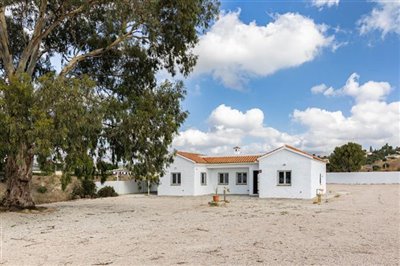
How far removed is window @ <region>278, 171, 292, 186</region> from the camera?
2938cm

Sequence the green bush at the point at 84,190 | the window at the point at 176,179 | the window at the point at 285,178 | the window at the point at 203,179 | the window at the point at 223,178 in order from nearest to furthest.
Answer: the window at the point at 285,178
the green bush at the point at 84,190
the window at the point at 176,179
the window at the point at 203,179
the window at the point at 223,178

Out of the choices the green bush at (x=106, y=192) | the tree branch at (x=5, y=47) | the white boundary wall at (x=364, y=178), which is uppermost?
the tree branch at (x=5, y=47)

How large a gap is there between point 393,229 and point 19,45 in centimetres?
1918

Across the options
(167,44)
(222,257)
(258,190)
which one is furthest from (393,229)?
(258,190)

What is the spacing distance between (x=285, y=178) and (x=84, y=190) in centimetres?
1526

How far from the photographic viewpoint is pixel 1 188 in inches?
1141

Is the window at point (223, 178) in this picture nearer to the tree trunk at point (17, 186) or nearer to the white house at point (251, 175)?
the white house at point (251, 175)

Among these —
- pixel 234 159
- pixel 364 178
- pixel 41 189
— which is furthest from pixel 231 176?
pixel 364 178

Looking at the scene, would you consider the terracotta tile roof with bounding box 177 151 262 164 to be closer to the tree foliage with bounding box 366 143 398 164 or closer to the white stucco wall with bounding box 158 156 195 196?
the white stucco wall with bounding box 158 156 195 196

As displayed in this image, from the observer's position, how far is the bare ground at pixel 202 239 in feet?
28.5

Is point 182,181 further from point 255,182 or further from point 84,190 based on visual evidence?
point 84,190

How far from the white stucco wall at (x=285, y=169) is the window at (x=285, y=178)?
22 cm

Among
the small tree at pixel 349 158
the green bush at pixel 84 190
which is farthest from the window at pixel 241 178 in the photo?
the small tree at pixel 349 158

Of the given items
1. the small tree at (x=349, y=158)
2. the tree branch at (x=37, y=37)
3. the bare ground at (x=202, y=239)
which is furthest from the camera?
the small tree at (x=349, y=158)
